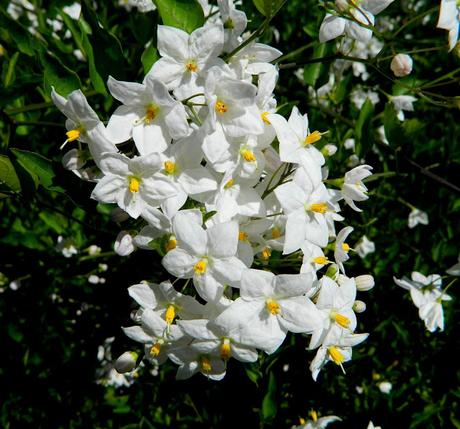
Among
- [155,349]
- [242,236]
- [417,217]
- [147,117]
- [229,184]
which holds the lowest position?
[417,217]

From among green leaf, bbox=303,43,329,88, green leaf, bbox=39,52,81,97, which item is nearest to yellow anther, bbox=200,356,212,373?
green leaf, bbox=39,52,81,97

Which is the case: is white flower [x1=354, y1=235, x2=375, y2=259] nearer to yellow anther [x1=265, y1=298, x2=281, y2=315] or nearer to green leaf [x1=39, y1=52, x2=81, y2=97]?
yellow anther [x1=265, y1=298, x2=281, y2=315]

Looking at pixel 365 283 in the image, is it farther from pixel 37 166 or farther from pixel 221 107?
pixel 37 166

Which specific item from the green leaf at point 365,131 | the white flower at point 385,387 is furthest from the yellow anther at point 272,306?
the white flower at point 385,387

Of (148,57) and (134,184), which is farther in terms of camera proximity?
(148,57)

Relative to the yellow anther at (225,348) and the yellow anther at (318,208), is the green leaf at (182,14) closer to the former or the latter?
the yellow anther at (318,208)

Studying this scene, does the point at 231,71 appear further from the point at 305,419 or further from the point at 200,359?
the point at 305,419

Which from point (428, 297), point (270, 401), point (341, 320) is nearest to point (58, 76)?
point (341, 320)
